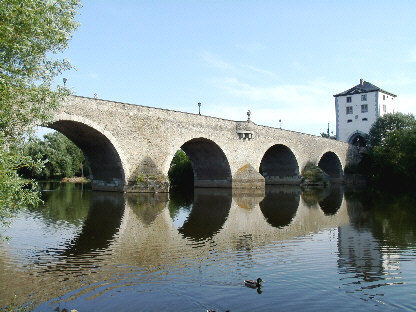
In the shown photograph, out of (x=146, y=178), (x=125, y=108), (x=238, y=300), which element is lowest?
(x=238, y=300)

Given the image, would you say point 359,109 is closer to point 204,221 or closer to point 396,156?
point 396,156

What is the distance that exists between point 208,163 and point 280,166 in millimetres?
12243

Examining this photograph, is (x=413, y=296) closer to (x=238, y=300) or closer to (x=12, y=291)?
(x=238, y=300)

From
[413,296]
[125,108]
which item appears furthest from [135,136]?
[413,296]

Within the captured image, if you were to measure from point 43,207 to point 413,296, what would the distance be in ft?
56.4

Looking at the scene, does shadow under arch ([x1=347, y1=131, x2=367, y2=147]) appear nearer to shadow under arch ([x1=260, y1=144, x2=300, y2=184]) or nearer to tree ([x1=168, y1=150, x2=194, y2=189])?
shadow under arch ([x1=260, y1=144, x2=300, y2=184])

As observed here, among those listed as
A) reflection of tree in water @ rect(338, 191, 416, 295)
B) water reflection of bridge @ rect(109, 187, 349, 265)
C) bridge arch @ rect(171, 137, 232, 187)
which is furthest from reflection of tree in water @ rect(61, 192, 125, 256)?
bridge arch @ rect(171, 137, 232, 187)

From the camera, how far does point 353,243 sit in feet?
37.7

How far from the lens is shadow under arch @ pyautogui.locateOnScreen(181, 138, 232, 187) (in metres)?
34.1

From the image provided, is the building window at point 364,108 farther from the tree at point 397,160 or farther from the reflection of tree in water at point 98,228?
the reflection of tree in water at point 98,228

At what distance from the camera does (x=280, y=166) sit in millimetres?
45625

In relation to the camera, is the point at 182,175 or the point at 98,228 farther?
Result: the point at 182,175

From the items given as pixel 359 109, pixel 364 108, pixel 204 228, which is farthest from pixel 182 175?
pixel 204 228

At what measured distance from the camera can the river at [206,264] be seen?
21.8ft
